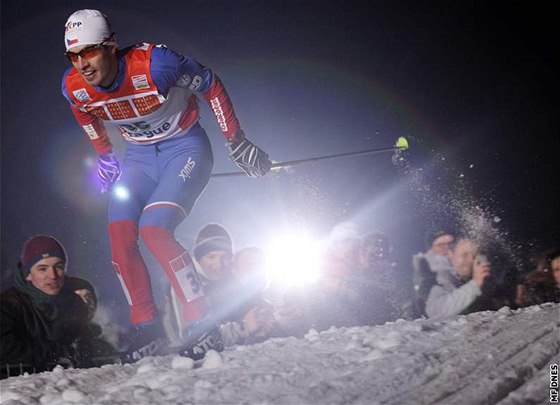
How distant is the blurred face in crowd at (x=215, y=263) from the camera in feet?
9.67

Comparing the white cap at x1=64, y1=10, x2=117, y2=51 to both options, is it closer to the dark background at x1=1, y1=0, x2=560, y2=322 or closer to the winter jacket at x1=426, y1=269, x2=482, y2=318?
the dark background at x1=1, y1=0, x2=560, y2=322

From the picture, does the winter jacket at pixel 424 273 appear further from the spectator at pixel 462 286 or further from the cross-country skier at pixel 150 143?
the cross-country skier at pixel 150 143

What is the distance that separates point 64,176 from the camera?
3.10 m

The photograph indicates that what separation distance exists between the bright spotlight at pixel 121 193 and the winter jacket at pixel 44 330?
0.93m

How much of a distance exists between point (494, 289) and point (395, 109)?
1.25 metres

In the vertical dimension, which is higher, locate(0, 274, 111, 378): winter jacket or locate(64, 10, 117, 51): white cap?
locate(64, 10, 117, 51): white cap

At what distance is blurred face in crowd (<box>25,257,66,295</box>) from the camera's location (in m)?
3.12

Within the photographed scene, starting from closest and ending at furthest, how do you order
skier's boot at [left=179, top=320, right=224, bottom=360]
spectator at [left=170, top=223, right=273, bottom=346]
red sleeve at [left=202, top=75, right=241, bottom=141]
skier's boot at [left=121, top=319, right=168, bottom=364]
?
1. skier's boot at [left=179, top=320, right=224, bottom=360]
2. skier's boot at [left=121, top=319, right=168, bottom=364]
3. red sleeve at [left=202, top=75, right=241, bottom=141]
4. spectator at [left=170, top=223, right=273, bottom=346]

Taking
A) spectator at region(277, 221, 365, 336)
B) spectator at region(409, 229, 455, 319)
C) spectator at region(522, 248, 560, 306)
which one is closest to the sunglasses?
spectator at region(277, 221, 365, 336)

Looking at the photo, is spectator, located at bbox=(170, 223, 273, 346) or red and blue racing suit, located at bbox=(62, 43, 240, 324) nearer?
red and blue racing suit, located at bbox=(62, 43, 240, 324)

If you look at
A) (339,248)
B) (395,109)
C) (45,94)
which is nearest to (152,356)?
(339,248)

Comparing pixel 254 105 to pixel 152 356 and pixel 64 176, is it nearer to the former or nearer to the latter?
pixel 64 176

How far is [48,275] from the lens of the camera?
313 centimetres

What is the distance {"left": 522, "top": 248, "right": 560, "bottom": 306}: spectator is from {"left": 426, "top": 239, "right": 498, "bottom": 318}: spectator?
0.79ft
